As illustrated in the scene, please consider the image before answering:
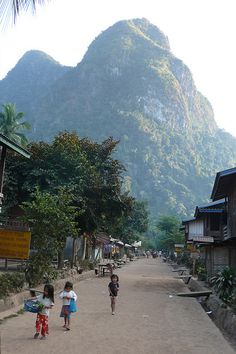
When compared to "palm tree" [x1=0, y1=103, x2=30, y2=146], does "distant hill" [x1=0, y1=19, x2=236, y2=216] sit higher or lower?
higher

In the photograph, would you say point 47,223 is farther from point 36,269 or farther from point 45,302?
point 45,302

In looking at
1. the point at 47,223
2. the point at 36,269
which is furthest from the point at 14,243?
the point at 47,223

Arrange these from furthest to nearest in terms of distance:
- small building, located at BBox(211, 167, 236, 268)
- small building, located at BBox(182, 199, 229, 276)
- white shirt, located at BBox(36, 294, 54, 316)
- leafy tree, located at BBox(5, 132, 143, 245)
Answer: leafy tree, located at BBox(5, 132, 143, 245), small building, located at BBox(182, 199, 229, 276), small building, located at BBox(211, 167, 236, 268), white shirt, located at BBox(36, 294, 54, 316)

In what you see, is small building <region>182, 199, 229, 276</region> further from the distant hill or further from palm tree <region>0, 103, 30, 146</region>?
the distant hill

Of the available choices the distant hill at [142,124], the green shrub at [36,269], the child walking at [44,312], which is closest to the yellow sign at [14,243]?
the green shrub at [36,269]

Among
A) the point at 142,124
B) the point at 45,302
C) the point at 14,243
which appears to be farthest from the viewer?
the point at 142,124

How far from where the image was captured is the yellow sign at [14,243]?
13.5 m

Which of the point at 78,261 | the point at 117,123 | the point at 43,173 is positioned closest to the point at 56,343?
the point at 43,173

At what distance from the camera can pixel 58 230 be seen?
661 inches

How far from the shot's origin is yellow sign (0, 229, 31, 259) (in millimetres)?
13531

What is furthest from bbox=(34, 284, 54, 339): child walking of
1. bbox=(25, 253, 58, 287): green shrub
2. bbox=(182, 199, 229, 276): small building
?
bbox=(182, 199, 229, 276): small building

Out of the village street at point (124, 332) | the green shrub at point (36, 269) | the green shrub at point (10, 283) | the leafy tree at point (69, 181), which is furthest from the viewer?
the leafy tree at point (69, 181)

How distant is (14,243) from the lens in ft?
44.6

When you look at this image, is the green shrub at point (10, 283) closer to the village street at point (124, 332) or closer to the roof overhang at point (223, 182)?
the village street at point (124, 332)
